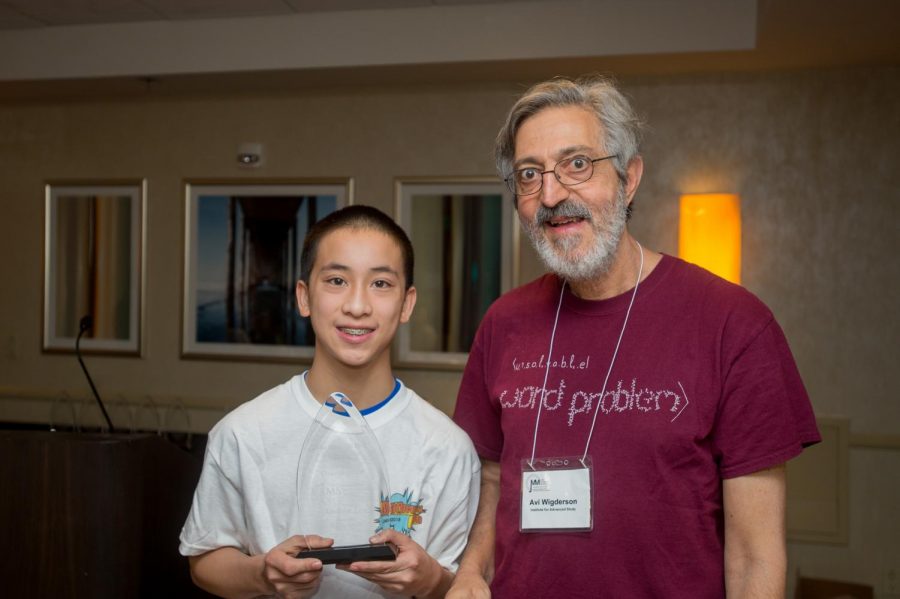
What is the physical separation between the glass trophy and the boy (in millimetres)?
23

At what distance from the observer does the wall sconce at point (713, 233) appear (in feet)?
12.5

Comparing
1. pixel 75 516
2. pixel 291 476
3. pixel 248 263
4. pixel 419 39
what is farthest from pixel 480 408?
pixel 248 263

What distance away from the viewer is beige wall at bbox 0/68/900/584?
4117mm

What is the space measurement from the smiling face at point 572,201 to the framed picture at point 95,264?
4144 mm

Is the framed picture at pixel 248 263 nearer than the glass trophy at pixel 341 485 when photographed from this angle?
No

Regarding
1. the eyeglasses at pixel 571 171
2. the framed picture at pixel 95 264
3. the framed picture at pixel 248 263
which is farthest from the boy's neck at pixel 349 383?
the framed picture at pixel 95 264

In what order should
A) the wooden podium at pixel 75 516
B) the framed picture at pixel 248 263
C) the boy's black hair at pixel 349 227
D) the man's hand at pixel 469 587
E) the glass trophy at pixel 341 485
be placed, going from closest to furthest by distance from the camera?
the glass trophy at pixel 341 485, the man's hand at pixel 469 587, the boy's black hair at pixel 349 227, the wooden podium at pixel 75 516, the framed picture at pixel 248 263

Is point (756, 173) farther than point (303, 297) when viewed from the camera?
Yes

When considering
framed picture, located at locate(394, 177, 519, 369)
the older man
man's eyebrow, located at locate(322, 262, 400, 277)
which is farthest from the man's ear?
framed picture, located at locate(394, 177, 519, 369)

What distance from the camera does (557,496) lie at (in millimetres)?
1438

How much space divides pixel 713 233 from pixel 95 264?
378cm

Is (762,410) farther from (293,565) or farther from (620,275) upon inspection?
(293,565)

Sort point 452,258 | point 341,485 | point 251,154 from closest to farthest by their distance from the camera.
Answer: point 341,485 < point 452,258 < point 251,154

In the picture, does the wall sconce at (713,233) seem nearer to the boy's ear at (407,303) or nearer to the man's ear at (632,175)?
the man's ear at (632,175)
